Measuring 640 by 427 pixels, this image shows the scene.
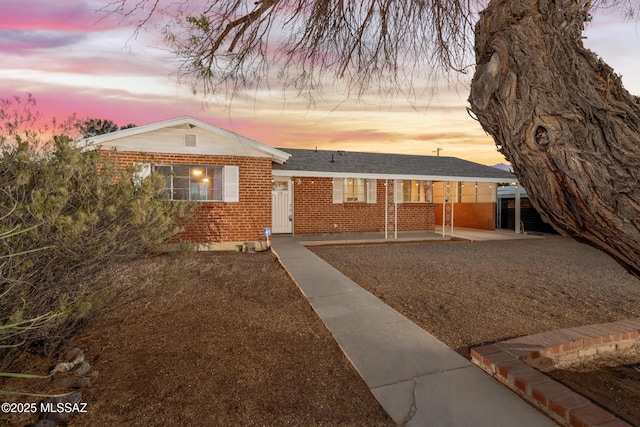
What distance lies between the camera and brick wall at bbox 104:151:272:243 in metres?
10.3

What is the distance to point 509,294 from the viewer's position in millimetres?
5980

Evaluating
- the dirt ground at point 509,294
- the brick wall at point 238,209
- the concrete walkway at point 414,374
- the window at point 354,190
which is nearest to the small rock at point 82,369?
the concrete walkway at point 414,374

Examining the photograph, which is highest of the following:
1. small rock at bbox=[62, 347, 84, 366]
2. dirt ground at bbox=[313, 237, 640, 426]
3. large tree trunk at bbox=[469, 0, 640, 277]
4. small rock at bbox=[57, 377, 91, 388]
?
large tree trunk at bbox=[469, 0, 640, 277]

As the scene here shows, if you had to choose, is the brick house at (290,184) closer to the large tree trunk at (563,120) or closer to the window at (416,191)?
the window at (416,191)

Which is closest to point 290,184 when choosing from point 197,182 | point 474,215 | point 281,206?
point 281,206

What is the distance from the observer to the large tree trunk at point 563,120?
1688 mm

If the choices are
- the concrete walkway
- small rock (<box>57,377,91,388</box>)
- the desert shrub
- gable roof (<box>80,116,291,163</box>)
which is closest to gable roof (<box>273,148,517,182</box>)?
gable roof (<box>80,116,291,163</box>)

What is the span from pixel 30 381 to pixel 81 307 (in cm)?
85

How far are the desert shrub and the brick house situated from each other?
1356 mm

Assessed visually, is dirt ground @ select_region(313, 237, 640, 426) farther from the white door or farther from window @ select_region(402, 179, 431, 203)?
window @ select_region(402, 179, 431, 203)

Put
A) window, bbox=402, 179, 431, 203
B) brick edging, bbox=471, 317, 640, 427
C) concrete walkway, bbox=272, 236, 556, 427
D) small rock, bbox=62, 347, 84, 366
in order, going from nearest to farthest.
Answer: brick edging, bbox=471, 317, 640, 427 → concrete walkway, bbox=272, 236, 556, 427 → small rock, bbox=62, 347, 84, 366 → window, bbox=402, 179, 431, 203

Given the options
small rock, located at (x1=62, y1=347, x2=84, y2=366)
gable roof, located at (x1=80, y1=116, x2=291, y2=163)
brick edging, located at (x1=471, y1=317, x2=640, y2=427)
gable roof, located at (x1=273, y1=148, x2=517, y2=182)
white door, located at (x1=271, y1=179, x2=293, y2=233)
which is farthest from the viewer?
white door, located at (x1=271, y1=179, x2=293, y2=233)

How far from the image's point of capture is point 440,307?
206 inches

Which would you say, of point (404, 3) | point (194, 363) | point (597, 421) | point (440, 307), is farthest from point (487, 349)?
point (404, 3)
